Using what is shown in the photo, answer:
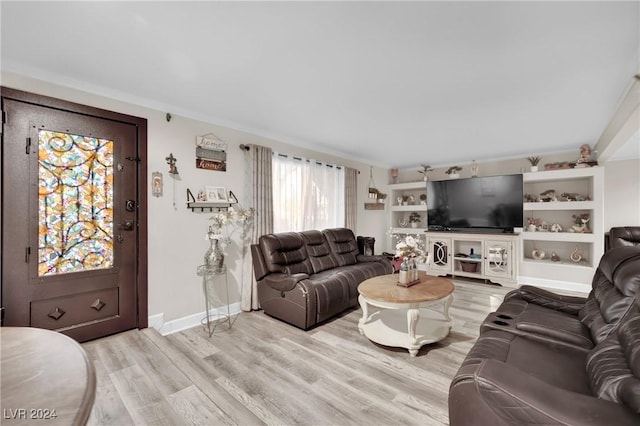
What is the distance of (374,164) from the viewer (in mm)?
6277

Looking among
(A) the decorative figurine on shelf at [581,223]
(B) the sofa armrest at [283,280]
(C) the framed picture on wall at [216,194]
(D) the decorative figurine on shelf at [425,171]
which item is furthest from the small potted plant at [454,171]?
(C) the framed picture on wall at [216,194]

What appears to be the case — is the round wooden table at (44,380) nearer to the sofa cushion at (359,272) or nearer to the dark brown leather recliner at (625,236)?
the sofa cushion at (359,272)

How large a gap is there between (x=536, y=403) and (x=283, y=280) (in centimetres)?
253

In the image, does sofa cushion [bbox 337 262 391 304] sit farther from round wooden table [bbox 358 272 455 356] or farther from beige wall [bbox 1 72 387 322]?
beige wall [bbox 1 72 387 322]

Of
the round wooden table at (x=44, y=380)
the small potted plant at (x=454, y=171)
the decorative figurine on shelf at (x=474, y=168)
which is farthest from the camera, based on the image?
the small potted plant at (x=454, y=171)

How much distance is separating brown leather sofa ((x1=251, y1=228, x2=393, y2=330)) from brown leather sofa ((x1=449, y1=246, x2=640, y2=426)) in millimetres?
1685

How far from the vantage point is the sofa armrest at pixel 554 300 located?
216 centimetres

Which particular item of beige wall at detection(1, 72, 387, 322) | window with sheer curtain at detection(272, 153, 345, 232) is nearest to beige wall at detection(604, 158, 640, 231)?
window with sheer curtain at detection(272, 153, 345, 232)

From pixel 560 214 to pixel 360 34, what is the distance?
5431 millimetres

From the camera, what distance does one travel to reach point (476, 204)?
5.41 metres

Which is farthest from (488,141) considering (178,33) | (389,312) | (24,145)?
(24,145)

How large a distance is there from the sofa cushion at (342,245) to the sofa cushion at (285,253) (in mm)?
602

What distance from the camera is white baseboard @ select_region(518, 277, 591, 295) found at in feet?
14.8

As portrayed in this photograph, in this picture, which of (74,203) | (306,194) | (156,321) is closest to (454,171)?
(306,194)
